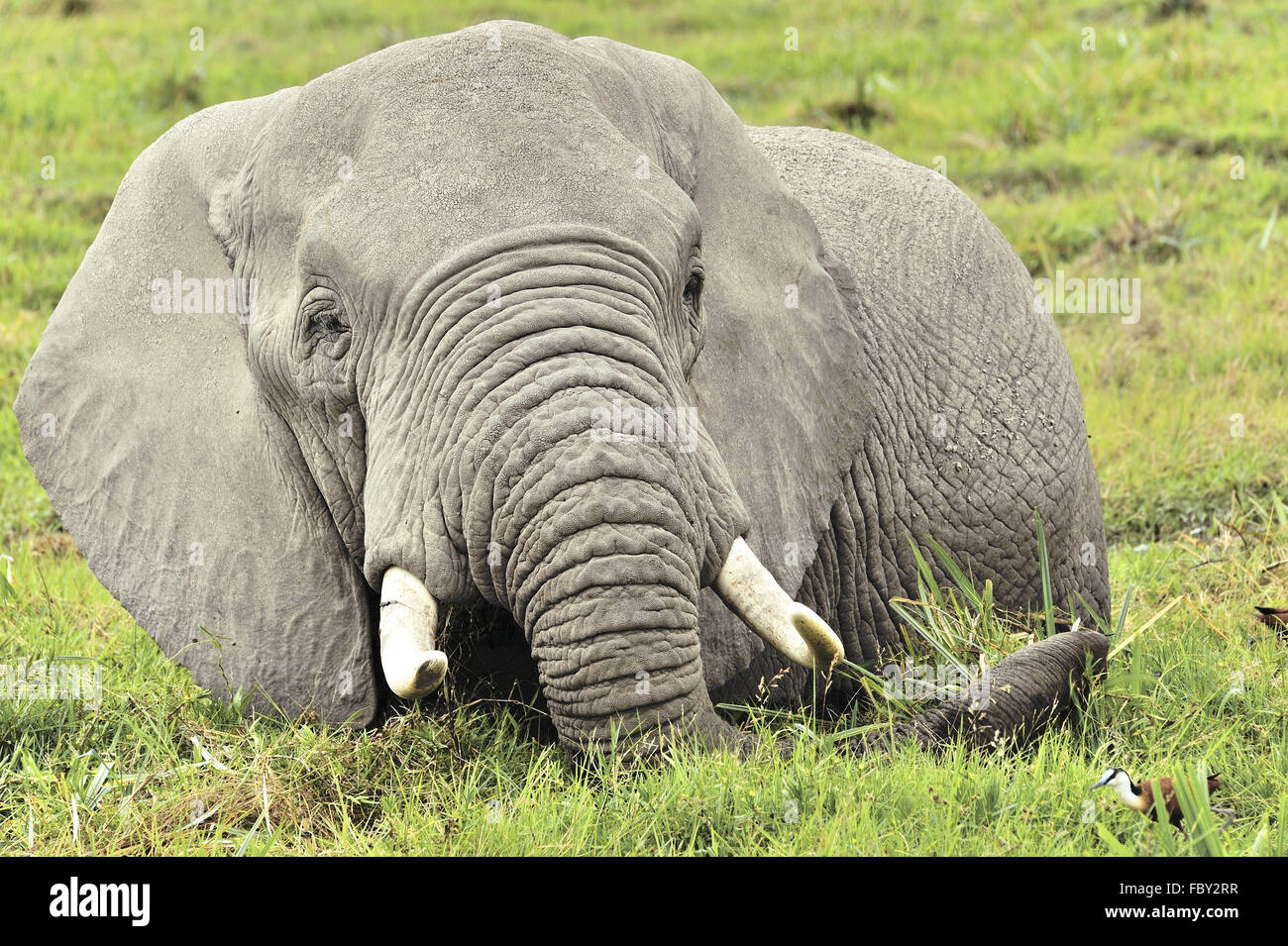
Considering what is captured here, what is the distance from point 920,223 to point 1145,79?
24.4 feet

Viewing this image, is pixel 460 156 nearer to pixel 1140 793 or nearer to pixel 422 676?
pixel 422 676

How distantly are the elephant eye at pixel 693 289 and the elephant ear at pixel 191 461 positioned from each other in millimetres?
1096

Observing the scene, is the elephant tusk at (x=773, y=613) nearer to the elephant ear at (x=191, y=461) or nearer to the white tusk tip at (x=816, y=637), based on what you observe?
the white tusk tip at (x=816, y=637)

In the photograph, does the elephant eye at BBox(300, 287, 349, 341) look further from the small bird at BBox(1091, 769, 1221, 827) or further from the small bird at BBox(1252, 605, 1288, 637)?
the small bird at BBox(1252, 605, 1288, 637)

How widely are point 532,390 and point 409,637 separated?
1.97 feet

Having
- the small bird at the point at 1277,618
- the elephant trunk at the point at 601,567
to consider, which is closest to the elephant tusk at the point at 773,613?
the elephant trunk at the point at 601,567

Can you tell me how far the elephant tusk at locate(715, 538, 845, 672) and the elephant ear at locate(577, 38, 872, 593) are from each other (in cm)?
49

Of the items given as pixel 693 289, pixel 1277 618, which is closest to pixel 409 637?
pixel 693 289

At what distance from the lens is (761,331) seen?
4621mm

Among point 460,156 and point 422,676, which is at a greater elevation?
point 460,156

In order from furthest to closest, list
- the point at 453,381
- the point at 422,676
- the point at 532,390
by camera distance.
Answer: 1. the point at 453,381
2. the point at 532,390
3. the point at 422,676

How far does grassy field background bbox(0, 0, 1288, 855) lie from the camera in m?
3.76

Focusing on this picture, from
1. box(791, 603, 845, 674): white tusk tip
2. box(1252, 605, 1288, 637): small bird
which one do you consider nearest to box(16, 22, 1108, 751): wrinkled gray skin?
box(791, 603, 845, 674): white tusk tip

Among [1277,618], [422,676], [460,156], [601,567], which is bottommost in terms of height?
[1277,618]
